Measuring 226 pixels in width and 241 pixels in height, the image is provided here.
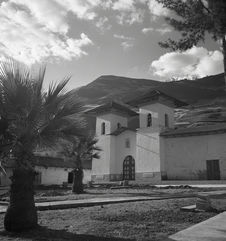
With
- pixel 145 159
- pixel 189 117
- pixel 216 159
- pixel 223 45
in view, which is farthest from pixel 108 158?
pixel 189 117

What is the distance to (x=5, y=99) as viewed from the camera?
6730 mm

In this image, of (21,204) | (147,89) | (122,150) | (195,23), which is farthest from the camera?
(147,89)

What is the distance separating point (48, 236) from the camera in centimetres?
578

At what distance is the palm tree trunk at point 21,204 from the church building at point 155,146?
26.1m

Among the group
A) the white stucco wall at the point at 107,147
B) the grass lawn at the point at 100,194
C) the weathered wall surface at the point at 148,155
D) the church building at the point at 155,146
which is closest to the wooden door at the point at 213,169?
the church building at the point at 155,146

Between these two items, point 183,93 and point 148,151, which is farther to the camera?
point 183,93

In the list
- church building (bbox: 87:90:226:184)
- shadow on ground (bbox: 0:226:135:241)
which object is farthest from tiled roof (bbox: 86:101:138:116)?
shadow on ground (bbox: 0:226:135:241)

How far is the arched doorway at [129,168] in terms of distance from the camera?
35.4 metres

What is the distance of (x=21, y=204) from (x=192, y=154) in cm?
2710

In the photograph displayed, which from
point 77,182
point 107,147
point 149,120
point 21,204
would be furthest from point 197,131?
point 21,204

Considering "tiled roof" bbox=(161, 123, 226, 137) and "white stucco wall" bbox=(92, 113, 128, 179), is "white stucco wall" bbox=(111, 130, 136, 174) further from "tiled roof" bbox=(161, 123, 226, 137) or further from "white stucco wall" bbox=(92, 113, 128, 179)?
"tiled roof" bbox=(161, 123, 226, 137)

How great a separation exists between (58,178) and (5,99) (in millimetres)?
33132

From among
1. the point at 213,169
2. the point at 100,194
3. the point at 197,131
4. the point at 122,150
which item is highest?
the point at 197,131

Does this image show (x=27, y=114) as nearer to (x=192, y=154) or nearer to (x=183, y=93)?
(x=192, y=154)
